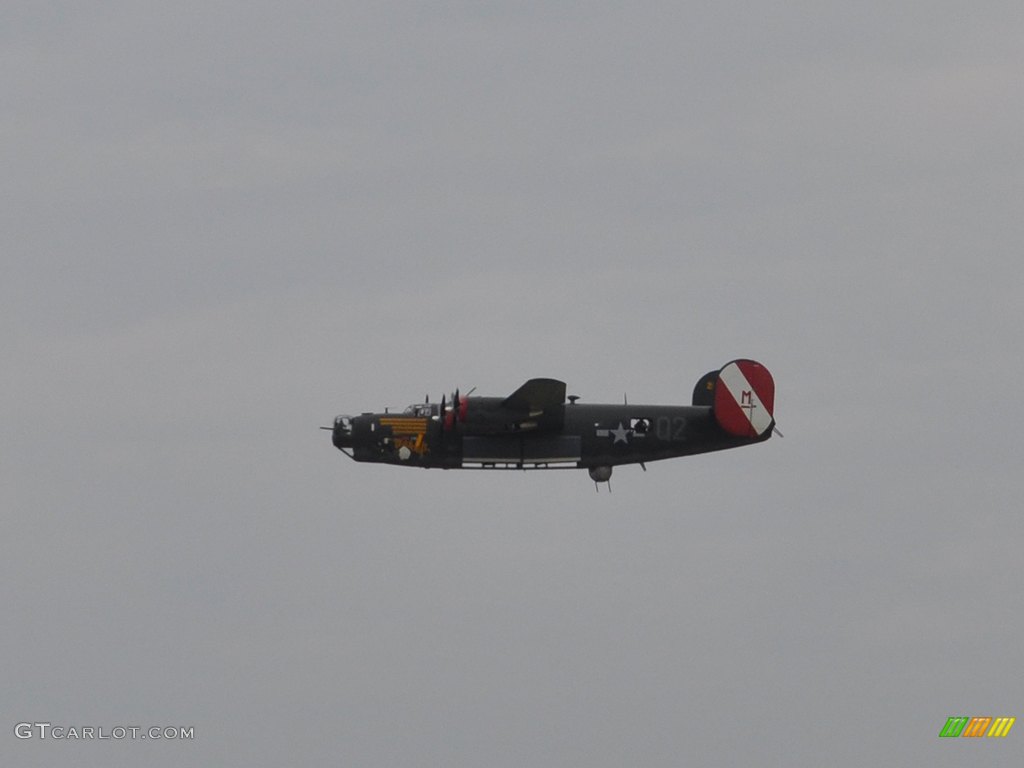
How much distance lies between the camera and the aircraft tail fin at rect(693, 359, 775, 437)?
71.1m

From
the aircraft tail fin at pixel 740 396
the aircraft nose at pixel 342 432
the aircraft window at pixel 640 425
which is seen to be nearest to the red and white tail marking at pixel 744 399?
the aircraft tail fin at pixel 740 396

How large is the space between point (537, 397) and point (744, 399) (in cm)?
Answer: 646

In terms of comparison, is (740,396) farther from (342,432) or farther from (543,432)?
(342,432)

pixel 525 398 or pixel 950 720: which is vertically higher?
pixel 525 398

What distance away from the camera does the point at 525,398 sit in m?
68.6

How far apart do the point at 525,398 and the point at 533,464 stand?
2204mm

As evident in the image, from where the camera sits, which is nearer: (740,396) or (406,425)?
(406,425)

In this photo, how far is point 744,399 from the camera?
71.2 m

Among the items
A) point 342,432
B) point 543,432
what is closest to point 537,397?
point 543,432

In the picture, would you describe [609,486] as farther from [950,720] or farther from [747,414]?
[950,720]

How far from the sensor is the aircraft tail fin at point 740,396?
71.1m

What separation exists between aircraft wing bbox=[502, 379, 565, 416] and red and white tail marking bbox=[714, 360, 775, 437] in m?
5.07

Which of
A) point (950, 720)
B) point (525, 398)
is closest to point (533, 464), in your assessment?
point (525, 398)

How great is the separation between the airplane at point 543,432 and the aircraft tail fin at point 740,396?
28mm
